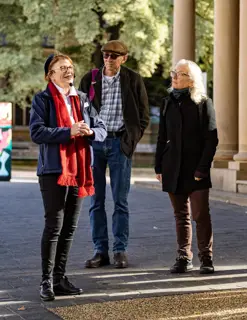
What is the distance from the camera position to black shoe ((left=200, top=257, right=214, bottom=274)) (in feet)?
23.9

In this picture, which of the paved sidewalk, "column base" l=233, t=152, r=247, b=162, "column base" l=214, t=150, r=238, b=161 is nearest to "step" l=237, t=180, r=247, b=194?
"column base" l=233, t=152, r=247, b=162

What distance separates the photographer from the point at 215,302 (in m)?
6.04

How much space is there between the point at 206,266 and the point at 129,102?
1616 millimetres

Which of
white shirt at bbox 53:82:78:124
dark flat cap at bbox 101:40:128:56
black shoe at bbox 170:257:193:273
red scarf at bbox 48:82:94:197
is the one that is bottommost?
black shoe at bbox 170:257:193:273

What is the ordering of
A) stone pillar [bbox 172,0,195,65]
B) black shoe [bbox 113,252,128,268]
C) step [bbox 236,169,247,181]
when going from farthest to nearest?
stone pillar [bbox 172,0,195,65] → step [bbox 236,169,247,181] → black shoe [bbox 113,252,128,268]

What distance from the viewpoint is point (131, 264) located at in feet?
25.7

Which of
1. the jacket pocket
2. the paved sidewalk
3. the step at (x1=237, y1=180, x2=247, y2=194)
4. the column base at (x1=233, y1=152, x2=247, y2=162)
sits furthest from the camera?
the column base at (x1=233, y1=152, x2=247, y2=162)

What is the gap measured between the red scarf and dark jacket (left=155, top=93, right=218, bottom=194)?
1332 mm

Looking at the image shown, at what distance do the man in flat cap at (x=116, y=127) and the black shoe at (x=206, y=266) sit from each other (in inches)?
28.6

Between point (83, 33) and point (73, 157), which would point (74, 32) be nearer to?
point (83, 33)

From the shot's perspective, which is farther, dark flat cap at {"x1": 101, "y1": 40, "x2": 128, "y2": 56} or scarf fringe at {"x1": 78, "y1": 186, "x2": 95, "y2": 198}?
dark flat cap at {"x1": 101, "y1": 40, "x2": 128, "y2": 56}

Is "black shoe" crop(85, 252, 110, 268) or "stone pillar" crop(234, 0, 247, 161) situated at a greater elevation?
"stone pillar" crop(234, 0, 247, 161)

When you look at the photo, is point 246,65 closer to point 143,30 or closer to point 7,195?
point 7,195

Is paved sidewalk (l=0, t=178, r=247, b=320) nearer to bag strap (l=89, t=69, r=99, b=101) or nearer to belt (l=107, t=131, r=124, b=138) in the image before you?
belt (l=107, t=131, r=124, b=138)
